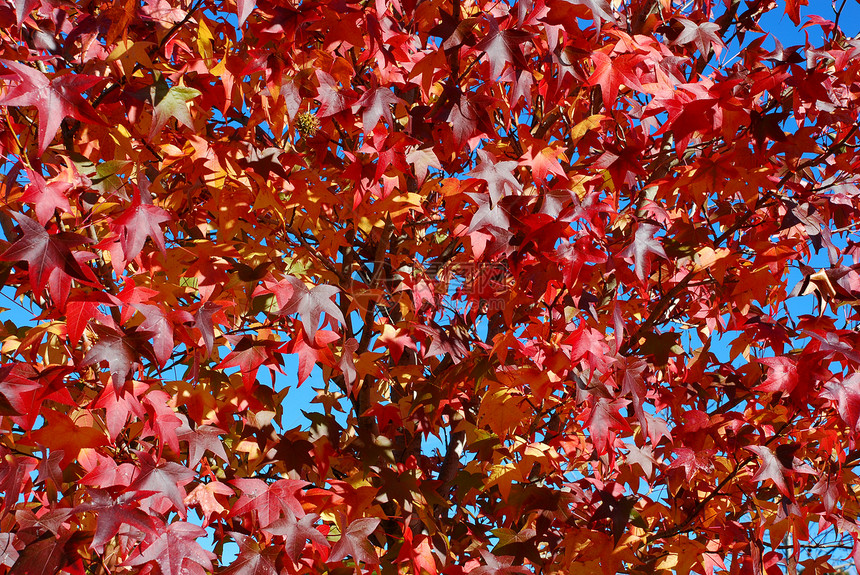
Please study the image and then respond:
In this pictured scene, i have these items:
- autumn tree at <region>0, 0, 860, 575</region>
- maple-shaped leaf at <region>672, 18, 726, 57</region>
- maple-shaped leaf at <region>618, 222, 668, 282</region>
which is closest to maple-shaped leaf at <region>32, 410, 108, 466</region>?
autumn tree at <region>0, 0, 860, 575</region>

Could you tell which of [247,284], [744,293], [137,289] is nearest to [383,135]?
[247,284]

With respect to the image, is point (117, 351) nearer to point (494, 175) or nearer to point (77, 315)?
point (77, 315)

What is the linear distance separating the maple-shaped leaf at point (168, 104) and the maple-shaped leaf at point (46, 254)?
601 mm

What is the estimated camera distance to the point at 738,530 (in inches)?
111

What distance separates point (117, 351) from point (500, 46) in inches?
52.3

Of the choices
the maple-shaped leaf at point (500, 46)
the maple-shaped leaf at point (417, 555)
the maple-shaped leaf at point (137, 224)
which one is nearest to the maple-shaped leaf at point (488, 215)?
the maple-shaped leaf at point (500, 46)

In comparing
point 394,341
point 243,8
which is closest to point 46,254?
point 243,8

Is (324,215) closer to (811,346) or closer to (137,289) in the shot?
(137,289)

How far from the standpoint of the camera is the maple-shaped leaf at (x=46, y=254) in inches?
62.9

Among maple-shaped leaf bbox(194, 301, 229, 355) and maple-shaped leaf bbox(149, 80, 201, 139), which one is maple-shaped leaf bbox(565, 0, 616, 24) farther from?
maple-shaped leaf bbox(194, 301, 229, 355)

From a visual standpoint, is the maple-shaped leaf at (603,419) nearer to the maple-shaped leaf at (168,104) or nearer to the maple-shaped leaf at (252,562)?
the maple-shaped leaf at (252,562)

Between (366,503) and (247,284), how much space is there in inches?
34.6

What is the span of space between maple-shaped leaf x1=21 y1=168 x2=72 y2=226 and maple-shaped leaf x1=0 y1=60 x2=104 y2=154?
158mm

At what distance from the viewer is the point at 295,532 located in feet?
6.62
